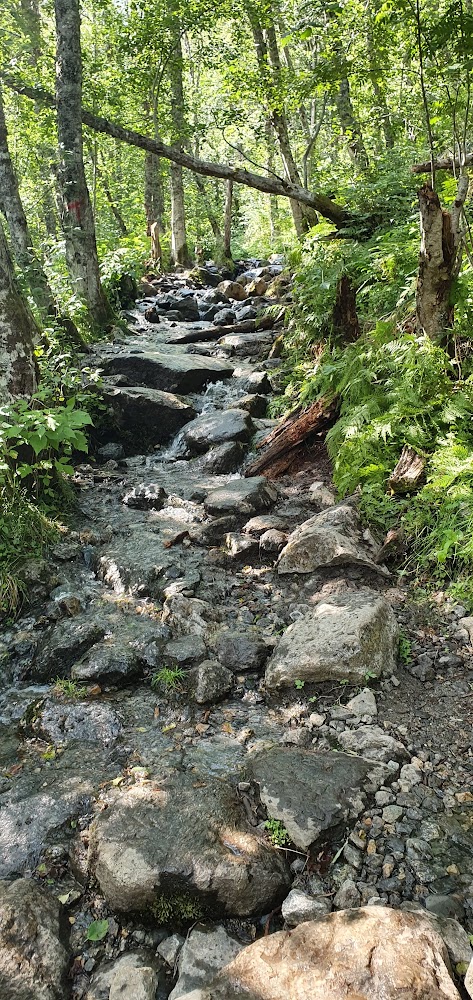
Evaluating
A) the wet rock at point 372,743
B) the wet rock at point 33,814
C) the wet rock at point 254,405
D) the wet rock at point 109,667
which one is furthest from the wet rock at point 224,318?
the wet rock at point 33,814

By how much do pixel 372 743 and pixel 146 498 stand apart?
4.42 metres

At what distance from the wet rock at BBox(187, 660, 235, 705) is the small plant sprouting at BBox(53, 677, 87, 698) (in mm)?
811

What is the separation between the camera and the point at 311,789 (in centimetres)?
323

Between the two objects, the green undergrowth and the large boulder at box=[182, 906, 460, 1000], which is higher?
the green undergrowth

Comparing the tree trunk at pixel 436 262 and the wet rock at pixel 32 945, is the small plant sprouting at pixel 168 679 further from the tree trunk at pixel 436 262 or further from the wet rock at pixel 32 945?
the tree trunk at pixel 436 262

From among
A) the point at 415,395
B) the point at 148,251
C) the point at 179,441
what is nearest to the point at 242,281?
the point at 148,251

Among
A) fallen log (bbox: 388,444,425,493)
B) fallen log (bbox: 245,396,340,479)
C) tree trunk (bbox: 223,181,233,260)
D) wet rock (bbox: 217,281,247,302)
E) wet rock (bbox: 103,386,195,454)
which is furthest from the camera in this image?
tree trunk (bbox: 223,181,233,260)

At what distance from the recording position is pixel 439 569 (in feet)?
15.6

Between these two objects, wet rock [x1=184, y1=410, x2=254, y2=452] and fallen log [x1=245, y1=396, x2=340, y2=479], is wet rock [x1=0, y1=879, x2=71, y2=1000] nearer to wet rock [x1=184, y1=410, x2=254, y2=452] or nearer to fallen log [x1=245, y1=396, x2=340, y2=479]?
fallen log [x1=245, y1=396, x2=340, y2=479]

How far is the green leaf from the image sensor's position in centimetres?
281

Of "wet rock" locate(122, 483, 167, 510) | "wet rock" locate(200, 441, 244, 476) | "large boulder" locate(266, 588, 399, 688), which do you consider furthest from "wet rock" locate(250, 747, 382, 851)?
"wet rock" locate(200, 441, 244, 476)

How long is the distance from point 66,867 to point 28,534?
3295mm

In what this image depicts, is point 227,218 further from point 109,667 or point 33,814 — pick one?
point 33,814

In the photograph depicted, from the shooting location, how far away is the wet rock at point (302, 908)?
2727 millimetres
